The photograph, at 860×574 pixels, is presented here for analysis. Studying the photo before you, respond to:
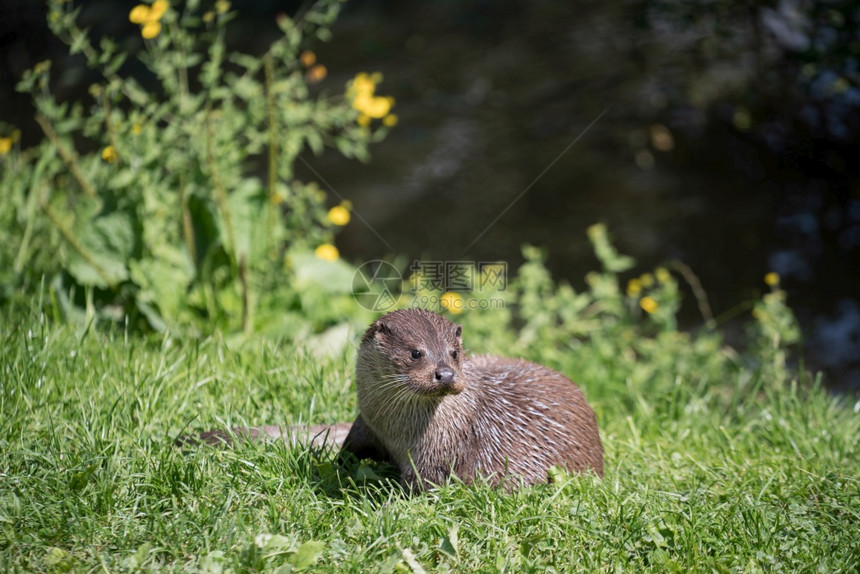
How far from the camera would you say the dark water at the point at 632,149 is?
6.83 metres

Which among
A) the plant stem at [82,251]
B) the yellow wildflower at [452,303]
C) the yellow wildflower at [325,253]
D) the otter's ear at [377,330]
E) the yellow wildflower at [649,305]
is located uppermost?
the plant stem at [82,251]

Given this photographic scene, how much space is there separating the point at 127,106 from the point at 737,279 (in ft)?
19.2

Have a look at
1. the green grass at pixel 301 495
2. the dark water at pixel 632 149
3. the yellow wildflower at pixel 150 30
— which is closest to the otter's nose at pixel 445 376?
the green grass at pixel 301 495

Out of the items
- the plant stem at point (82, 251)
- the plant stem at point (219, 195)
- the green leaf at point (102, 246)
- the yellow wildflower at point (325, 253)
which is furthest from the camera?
the yellow wildflower at point (325, 253)

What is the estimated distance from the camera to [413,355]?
3.08m

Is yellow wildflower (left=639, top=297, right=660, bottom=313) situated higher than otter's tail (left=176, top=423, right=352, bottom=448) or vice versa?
otter's tail (left=176, top=423, right=352, bottom=448)

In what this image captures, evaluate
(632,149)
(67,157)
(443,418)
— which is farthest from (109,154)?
(632,149)

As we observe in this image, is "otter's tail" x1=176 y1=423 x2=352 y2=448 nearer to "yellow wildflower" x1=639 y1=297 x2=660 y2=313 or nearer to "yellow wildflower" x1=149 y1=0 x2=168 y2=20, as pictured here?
"yellow wildflower" x1=149 y1=0 x2=168 y2=20

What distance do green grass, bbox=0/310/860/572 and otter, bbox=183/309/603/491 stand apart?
115 millimetres

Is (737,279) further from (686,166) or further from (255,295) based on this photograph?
(255,295)

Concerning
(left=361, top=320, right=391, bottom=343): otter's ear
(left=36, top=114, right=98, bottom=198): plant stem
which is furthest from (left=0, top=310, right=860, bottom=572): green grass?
(left=36, top=114, right=98, bottom=198): plant stem

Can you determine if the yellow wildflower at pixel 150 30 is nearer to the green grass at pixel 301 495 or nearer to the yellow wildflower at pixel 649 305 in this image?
the green grass at pixel 301 495

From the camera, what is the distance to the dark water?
683 centimetres

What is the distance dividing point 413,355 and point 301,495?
646mm
